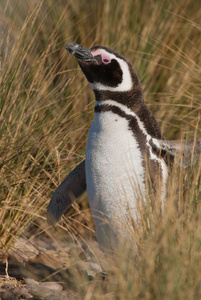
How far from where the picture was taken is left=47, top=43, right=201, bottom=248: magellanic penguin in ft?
7.76

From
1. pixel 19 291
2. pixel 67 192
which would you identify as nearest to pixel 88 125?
pixel 67 192

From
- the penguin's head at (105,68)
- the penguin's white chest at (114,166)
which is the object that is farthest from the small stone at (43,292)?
the penguin's head at (105,68)

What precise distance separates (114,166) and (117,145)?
3.8 inches

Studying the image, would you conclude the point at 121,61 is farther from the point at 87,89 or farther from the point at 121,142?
the point at 87,89

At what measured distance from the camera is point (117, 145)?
2.36 m

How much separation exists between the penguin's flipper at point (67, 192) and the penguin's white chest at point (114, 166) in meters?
0.27

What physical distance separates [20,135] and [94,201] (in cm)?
73

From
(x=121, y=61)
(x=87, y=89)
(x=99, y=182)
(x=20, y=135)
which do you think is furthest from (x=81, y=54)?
(x=87, y=89)

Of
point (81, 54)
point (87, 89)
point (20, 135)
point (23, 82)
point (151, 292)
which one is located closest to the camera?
point (151, 292)

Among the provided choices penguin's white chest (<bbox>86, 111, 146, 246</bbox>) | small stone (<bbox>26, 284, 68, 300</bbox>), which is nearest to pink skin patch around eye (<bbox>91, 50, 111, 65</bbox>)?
Answer: penguin's white chest (<bbox>86, 111, 146, 246</bbox>)

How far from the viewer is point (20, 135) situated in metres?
2.96

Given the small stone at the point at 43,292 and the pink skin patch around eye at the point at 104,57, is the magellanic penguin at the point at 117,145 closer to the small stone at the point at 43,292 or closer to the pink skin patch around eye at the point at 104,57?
the pink skin patch around eye at the point at 104,57

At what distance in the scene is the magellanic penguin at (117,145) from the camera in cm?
237

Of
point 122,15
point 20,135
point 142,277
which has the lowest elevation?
point 20,135
